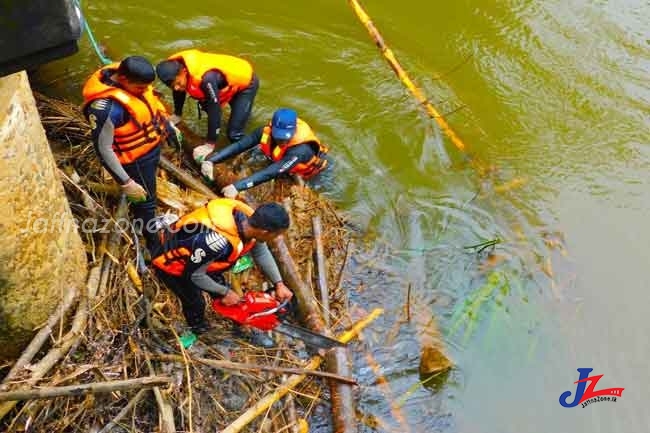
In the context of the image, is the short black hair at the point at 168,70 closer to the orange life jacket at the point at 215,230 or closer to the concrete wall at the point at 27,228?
the orange life jacket at the point at 215,230

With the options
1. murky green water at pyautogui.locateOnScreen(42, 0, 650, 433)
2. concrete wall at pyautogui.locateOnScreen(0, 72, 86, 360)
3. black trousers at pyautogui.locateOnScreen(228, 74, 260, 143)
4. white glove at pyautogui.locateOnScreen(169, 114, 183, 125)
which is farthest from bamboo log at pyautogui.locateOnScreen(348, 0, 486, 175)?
concrete wall at pyautogui.locateOnScreen(0, 72, 86, 360)

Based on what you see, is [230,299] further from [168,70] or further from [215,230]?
[168,70]

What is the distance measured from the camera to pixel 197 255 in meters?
4.07

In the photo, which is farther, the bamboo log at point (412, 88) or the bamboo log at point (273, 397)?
the bamboo log at point (412, 88)

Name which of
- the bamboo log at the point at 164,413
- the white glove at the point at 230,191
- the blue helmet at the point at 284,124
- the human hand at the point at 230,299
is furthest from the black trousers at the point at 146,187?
the bamboo log at the point at 164,413

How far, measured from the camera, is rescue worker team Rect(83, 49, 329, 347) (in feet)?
13.4

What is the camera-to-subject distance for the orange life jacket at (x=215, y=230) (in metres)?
4.08

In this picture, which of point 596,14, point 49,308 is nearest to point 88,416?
point 49,308

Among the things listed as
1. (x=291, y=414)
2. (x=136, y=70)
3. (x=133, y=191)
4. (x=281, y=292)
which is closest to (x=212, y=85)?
(x=136, y=70)

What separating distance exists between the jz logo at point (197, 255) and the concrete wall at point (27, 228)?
78 cm

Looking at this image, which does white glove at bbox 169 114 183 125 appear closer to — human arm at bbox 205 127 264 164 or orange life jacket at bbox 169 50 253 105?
orange life jacket at bbox 169 50 253 105

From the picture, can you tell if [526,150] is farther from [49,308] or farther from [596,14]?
[49,308]

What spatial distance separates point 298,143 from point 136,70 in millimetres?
2038
